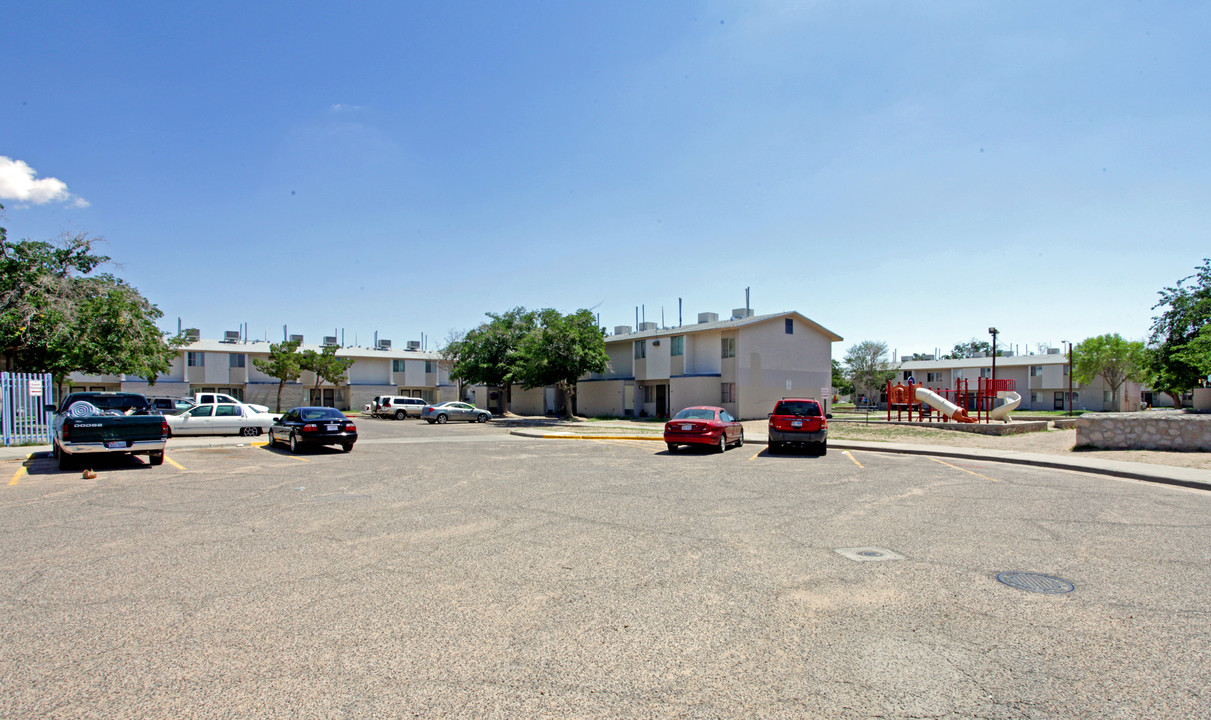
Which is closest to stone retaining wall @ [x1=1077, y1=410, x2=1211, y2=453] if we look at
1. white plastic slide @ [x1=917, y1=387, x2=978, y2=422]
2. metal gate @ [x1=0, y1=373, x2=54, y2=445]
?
white plastic slide @ [x1=917, y1=387, x2=978, y2=422]

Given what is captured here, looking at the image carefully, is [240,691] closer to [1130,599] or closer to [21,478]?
[1130,599]

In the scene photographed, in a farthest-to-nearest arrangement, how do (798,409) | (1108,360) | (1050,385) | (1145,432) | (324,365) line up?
(1050,385) → (1108,360) → (324,365) → (798,409) → (1145,432)

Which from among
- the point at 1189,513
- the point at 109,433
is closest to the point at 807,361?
the point at 1189,513

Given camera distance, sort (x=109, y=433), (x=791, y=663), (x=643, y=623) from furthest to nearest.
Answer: (x=109, y=433)
(x=643, y=623)
(x=791, y=663)

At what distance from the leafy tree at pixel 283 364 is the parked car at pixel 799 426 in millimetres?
48178

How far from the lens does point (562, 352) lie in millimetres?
40906

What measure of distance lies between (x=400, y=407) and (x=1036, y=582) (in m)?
47.1

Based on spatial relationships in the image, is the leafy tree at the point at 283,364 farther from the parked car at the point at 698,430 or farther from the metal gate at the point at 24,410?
the parked car at the point at 698,430

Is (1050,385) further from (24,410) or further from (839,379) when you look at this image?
(24,410)

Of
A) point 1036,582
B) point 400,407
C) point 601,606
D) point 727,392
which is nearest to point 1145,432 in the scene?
point 1036,582

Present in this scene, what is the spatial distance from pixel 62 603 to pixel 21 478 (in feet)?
36.3

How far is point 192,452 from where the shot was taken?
1981 centimetres

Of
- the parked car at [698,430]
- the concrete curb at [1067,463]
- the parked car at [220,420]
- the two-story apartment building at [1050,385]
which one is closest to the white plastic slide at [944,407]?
the concrete curb at [1067,463]

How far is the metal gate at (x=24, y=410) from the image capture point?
20.0 metres
